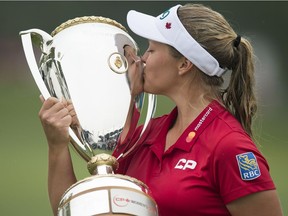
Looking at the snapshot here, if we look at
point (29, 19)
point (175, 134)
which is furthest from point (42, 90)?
point (29, 19)

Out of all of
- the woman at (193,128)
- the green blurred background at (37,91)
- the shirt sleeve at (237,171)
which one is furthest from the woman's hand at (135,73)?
the green blurred background at (37,91)

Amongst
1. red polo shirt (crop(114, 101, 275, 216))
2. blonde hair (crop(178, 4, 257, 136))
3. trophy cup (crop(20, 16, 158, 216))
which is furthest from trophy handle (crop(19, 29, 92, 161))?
blonde hair (crop(178, 4, 257, 136))

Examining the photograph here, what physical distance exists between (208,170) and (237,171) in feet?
0.17

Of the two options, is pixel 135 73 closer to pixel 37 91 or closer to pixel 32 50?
pixel 32 50

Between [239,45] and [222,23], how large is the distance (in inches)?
2.1

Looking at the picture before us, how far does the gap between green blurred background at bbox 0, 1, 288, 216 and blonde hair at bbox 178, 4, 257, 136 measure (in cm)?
125

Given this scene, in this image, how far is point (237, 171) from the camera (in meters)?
1.72

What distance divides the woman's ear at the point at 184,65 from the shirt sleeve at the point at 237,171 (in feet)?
0.64

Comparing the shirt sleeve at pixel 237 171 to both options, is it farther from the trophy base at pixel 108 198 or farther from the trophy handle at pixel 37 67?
the trophy handle at pixel 37 67

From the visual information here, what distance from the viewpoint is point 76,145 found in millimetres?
1865

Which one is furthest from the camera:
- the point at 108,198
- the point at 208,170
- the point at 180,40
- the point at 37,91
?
the point at 37,91

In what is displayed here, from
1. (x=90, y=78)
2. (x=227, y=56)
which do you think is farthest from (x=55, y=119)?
(x=227, y=56)

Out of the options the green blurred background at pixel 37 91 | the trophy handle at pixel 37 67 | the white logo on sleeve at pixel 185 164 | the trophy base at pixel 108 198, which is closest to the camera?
the trophy base at pixel 108 198

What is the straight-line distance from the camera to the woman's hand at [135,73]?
1.90m
